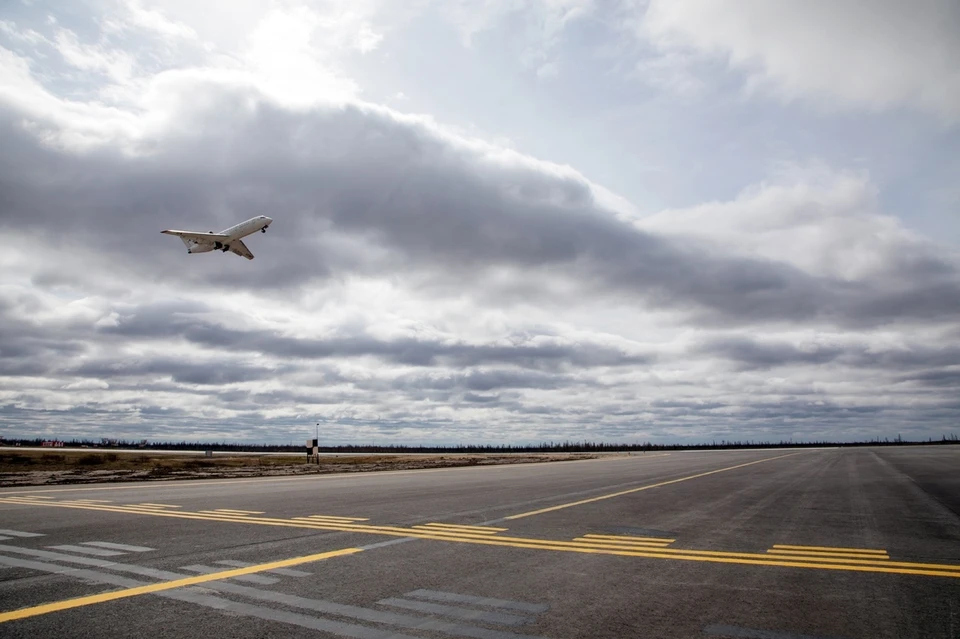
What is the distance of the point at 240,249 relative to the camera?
54.7 metres

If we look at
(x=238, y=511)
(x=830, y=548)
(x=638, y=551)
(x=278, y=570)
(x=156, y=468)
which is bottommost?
(x=156, y=468)

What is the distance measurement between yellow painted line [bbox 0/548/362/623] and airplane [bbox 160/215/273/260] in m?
→ 49.1

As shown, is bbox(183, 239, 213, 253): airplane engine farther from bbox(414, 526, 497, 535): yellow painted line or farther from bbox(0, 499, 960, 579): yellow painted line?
bbox(414, 526, 497, 535): yellow painted line

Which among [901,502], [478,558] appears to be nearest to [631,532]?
[478,558]

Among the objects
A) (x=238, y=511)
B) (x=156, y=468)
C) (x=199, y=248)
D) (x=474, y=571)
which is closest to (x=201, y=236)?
(x=199, y=248)

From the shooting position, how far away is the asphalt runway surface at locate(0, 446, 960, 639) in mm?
5238

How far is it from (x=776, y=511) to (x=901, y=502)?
4.86 meters

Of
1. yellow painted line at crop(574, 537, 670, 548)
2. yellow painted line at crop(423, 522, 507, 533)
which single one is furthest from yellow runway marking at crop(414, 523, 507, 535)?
yellow painted line at crop(574, 537, 670, 548)

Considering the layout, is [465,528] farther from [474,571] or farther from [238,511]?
[238,511]

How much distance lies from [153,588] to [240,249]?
5226 cm

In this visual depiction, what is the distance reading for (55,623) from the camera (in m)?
5.08

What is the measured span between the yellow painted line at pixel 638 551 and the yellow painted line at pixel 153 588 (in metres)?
2.13

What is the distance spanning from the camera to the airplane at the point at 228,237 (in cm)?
5262

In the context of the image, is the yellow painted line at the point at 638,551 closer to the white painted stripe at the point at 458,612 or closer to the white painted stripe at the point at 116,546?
the white painted stripe at the point at 116,546
